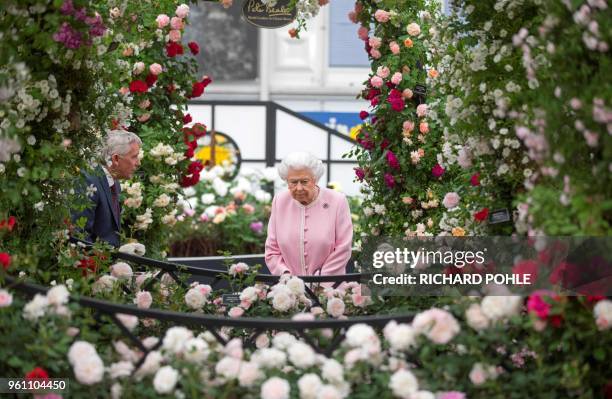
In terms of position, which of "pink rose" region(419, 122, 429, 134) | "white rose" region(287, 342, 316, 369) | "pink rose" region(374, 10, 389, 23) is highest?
"pink rose" region(374, 10, 389, 23)

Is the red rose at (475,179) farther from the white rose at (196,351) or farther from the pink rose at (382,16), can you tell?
the pink rose at (382,16)

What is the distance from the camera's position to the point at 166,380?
2.25m

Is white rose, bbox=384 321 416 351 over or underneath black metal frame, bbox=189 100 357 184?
underneath

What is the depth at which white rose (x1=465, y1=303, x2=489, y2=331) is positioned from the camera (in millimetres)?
2344

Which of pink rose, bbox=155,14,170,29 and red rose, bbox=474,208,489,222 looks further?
pink rose, bbox=155,14,170,29

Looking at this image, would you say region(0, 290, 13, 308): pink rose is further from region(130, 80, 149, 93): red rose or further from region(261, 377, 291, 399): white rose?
region(130, 80, 149, 93): red rose

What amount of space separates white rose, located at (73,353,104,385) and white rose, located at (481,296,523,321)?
3.21ft

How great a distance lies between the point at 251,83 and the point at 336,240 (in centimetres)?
712

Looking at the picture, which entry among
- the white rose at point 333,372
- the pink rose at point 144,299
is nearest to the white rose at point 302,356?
the white rose at point 333,372

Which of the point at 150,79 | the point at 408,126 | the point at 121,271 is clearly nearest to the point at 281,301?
the point at 121,271

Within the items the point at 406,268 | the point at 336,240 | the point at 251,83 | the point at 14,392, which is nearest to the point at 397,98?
the point at 336,240

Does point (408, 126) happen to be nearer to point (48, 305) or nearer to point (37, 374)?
point (48, 305)

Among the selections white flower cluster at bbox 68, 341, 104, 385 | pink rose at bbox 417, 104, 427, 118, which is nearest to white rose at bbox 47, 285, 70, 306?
white flower cluster at bbox 68, 341, 104, 385

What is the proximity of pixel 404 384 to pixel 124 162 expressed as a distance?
2523 mm
